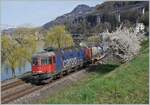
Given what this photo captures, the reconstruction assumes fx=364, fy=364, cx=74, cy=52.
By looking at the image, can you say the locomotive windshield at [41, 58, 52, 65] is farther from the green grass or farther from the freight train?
the green grass

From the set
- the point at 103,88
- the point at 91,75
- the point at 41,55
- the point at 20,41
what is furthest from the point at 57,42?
the point at 103,88

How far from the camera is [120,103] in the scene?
44.5 ft

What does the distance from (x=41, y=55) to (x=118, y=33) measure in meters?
11.9

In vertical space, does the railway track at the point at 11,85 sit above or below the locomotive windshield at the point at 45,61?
below

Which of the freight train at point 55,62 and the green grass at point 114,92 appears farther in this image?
the freight train at point 55,62

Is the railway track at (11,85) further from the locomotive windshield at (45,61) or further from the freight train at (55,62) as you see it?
the locomotive windshield at (45,61)

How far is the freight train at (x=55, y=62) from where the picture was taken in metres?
25.8

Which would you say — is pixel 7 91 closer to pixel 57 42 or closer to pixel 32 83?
pixel 32 83

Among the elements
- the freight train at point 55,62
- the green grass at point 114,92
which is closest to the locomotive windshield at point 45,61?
the freight train at point 55,62

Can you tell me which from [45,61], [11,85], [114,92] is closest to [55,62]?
[45,61]

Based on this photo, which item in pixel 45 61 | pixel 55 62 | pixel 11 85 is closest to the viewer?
pixel 11 85

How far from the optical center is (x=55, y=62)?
88.2 ft

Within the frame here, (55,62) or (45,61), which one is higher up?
(45,61)

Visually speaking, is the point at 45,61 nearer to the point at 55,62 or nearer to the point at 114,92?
the point at 55,62
